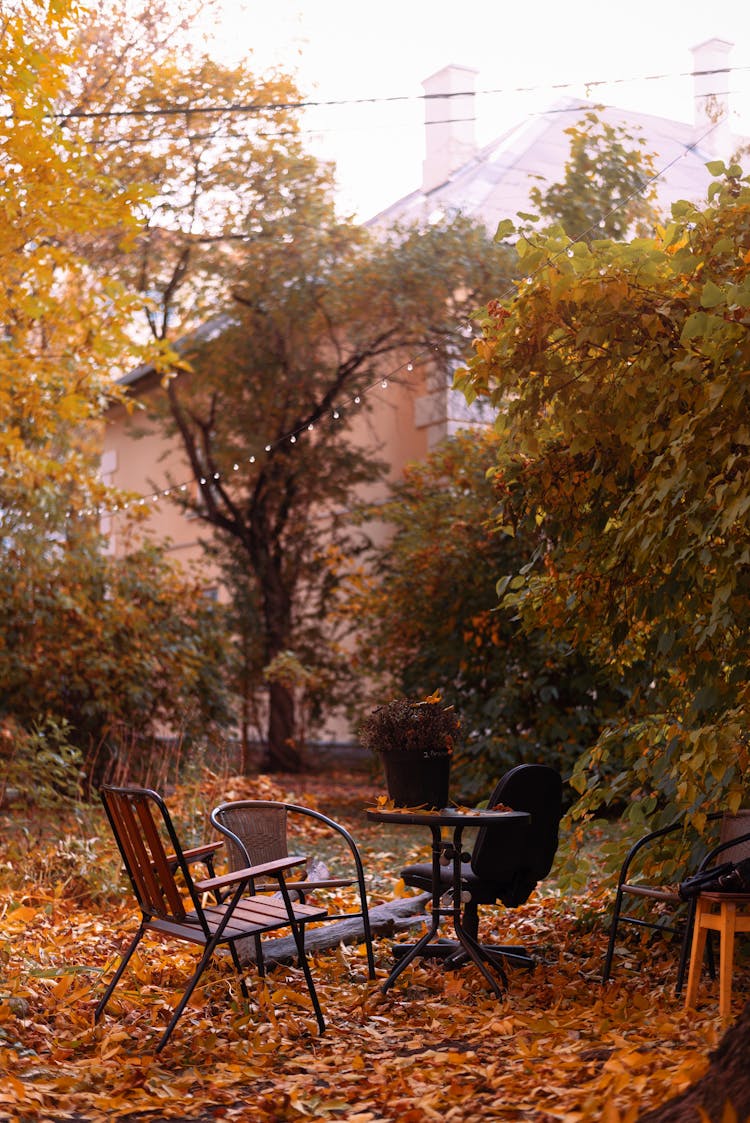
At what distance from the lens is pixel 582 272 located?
4.88 meters

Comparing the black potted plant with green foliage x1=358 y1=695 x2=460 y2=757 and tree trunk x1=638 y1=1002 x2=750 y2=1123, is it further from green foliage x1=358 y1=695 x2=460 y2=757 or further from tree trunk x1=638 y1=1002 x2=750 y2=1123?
tree trunk x1=638 y1=1002 x2=750 y2=1123

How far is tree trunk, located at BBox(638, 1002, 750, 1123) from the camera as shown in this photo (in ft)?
9.33

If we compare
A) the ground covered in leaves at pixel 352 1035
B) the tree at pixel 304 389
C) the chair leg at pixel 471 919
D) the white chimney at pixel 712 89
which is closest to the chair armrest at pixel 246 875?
the ground covered in leaves at pixel 352 1035

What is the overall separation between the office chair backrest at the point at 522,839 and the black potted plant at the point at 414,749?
0.86 ft

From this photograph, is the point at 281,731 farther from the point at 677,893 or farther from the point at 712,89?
the point at 677,893

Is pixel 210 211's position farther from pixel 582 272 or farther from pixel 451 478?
pixel 582 272

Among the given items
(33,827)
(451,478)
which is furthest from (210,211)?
(33,827)

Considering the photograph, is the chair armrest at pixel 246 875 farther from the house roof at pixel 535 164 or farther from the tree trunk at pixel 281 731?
the house roof at pixel 535 164

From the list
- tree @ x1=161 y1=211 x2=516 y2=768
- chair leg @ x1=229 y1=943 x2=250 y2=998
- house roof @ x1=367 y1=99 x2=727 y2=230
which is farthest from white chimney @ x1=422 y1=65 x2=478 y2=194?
chair leg @ x1=229 y1=943 x2=250 y2=998

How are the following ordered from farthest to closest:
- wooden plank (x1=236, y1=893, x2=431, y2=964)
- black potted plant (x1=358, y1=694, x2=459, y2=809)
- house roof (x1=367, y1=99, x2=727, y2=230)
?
house roof (x1=367, y1=99, x2=727, y2=230) < wooden plank (x1=236, y1=893, x2=431, y2=964) < black potted plant (x1=358, y1=694, x2=459, y2=809)

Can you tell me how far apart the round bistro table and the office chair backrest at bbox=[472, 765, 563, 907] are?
0.26 feet

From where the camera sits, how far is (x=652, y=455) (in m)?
5.27

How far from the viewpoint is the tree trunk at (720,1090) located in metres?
2.84

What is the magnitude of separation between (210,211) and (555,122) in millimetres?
5539
